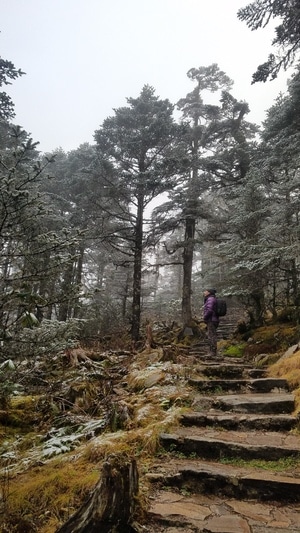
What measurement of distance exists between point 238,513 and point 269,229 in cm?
776

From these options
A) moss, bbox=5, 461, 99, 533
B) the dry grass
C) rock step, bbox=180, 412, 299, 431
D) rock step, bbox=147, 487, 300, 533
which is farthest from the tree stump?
the dry grass

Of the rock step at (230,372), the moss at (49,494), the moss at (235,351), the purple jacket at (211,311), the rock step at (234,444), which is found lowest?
the moss at (49,494)

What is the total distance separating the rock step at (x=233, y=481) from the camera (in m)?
3.02

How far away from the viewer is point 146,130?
545 inches

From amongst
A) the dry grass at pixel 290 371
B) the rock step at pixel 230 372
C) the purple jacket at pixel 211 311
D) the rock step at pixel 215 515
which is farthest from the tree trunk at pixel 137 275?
the rock step at pixel 215 515

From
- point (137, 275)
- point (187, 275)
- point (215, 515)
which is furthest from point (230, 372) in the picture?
point (187, 275)

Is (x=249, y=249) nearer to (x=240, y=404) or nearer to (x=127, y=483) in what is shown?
(x=240, y=404)

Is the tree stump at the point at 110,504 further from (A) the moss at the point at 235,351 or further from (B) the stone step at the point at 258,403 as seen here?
(A) the moss at the point at 235,351

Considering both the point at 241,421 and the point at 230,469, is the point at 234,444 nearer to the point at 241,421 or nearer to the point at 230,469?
the point at 230,469

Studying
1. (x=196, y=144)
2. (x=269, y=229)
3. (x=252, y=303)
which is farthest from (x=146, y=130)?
(x=252, y=303)

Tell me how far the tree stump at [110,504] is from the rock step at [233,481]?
0.84 m

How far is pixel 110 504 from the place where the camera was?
7.82 ft

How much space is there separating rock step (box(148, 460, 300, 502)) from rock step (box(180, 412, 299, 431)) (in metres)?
1.02

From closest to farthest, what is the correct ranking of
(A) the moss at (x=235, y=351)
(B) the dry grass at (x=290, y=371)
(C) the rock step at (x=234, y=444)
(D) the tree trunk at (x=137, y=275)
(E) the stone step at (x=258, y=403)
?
1. (C) the rock step at (x=234, y=444)
2. (E) the stone step at (x=258, y=403)
3. (B) the dry grass at (x=290, y=371)
4. (A) the moss at (x=235, y=351)
5. (D) the tree trunk at (x=137, y=275)
